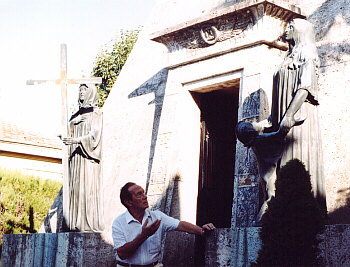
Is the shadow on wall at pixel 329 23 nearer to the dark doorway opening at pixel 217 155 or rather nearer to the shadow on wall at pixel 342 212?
the dark doorway opening at pixel 217 155

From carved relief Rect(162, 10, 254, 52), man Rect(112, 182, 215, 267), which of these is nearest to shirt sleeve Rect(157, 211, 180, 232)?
man Rect(112, 182, 215, 267)

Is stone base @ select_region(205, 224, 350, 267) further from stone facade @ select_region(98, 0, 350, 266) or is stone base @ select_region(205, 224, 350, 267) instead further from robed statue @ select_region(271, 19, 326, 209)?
stone facade @ select_region(98, 0, 350, 266)

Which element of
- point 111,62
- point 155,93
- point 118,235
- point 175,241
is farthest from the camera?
point 111,62

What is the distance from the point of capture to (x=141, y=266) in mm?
6215

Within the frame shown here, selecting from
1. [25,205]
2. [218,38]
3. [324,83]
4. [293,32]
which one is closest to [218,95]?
[218,38]

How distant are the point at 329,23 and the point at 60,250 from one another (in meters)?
5.18

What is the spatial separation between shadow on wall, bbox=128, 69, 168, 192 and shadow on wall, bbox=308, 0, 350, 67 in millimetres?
3251

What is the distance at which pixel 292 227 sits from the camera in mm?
5777

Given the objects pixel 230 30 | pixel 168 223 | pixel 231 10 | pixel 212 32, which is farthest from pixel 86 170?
pixel 168 223

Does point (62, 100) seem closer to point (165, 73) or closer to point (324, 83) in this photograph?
point (165, 73)

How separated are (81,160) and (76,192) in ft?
1.61

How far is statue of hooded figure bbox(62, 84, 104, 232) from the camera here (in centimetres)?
1029

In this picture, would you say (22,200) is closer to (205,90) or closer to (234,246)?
(205,90)

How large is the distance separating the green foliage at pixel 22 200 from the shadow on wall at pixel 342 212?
9.08 meters
